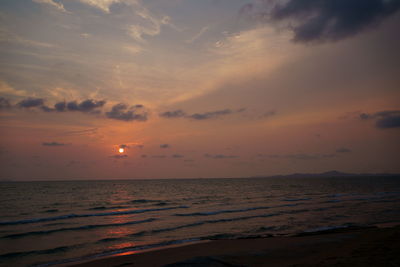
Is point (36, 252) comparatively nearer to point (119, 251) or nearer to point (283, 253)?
point (119, 251)

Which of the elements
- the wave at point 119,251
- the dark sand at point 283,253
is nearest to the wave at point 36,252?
the wave at point 119,251

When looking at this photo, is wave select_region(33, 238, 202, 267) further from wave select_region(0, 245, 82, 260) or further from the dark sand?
wave select_region(0, 245, 82, 260)

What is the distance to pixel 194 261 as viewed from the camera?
1084cm

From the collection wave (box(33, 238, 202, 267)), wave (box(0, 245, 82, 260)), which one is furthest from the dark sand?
wave (box(0, 245, 82, 260))

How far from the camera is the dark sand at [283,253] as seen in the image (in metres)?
11.2

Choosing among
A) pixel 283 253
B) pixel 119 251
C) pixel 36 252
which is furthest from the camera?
pixel 119 251

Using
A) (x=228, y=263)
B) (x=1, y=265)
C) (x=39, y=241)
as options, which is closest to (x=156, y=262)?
(x=228, y=263)

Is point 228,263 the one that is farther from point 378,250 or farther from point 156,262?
point 378,250

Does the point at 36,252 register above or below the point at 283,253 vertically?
below

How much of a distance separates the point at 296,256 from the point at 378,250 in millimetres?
Answer: 3643

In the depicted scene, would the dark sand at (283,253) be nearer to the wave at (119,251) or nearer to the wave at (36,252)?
the wave at (119,251)

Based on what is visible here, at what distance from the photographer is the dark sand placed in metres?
11.2

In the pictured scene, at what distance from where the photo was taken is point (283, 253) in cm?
1430

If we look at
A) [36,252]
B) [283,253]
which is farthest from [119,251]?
[283,253]
